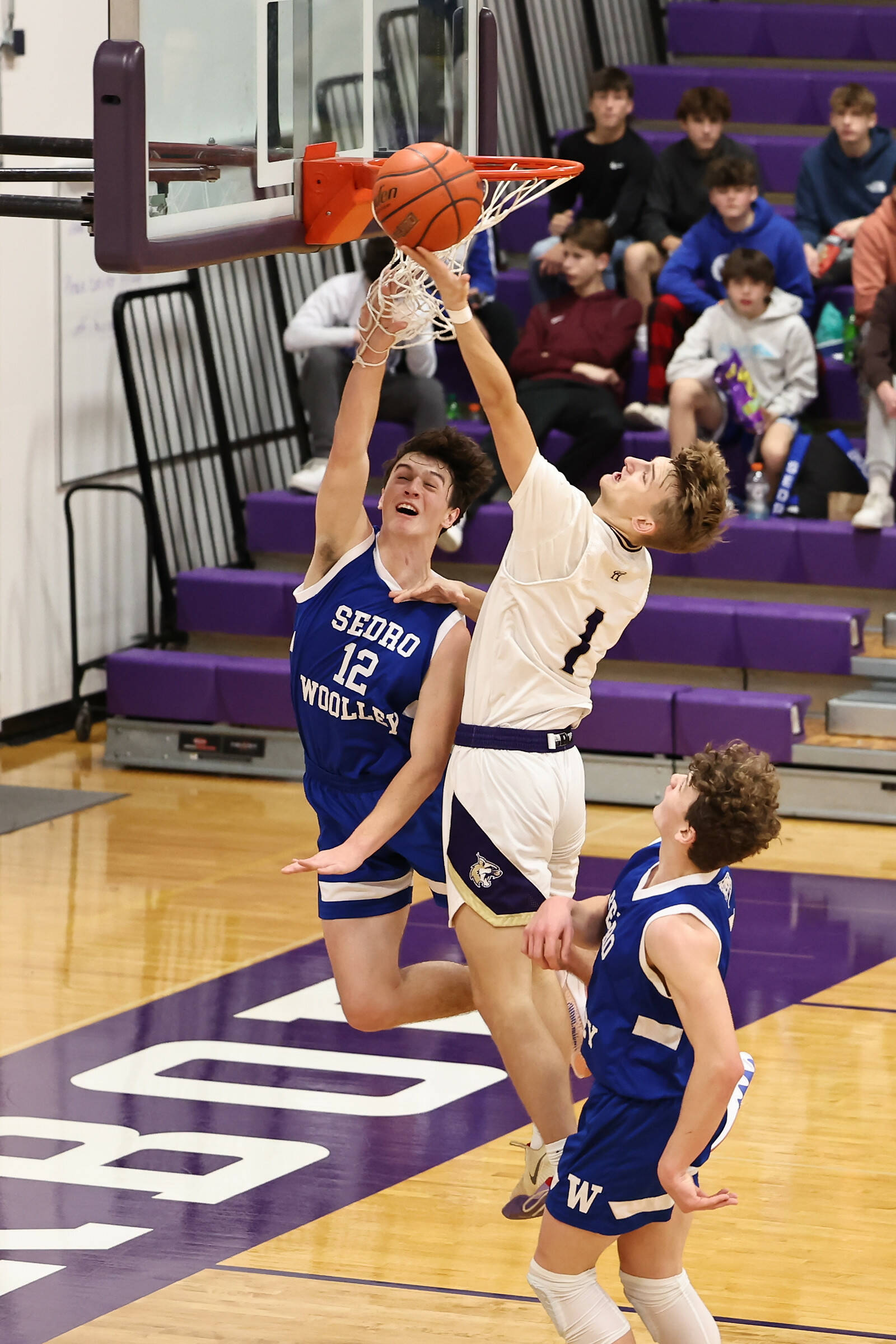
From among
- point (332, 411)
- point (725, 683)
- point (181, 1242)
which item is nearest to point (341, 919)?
point (181, 1242)

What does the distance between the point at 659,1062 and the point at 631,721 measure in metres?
5.44

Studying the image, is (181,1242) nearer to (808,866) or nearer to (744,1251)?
(744,1251)

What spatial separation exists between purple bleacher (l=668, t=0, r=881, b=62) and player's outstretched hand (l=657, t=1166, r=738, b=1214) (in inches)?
439

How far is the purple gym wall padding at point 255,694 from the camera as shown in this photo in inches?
377

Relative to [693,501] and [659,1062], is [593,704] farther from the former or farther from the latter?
[659,1062]

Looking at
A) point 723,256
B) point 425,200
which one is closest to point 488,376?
point 425,200

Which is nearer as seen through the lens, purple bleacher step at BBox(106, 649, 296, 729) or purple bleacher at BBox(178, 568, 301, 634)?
purple bleacher step at BBox(106, 649, 296, 729)

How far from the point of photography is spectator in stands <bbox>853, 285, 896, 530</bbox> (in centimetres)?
953

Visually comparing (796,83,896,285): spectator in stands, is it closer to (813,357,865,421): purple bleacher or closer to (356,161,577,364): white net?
(813,357,865,421): purple bleacher

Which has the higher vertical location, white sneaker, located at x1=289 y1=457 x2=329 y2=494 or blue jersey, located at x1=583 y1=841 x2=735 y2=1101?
white sneaker, located at x1=289 y1=457 x2=329 y2=494

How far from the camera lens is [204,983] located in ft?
22.3

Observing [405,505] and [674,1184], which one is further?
[405,505]

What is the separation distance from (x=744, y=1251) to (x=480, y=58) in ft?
10.3

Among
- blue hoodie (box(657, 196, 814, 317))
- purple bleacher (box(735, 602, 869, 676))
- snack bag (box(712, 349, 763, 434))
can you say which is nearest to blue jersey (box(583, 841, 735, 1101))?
purple bleacher (box(735, 602, 869, 676))
